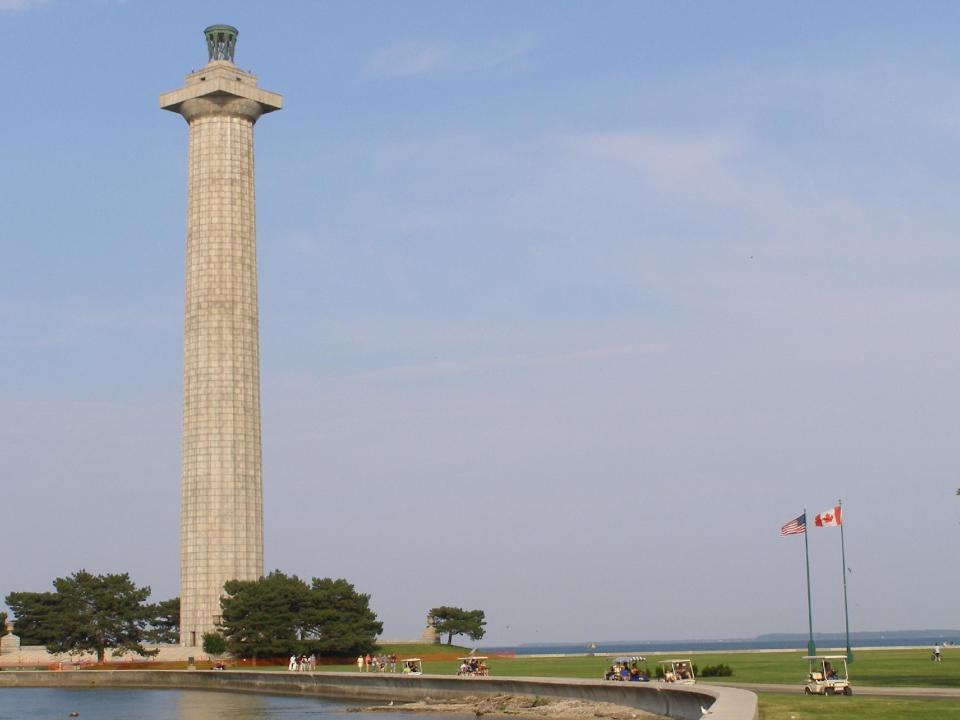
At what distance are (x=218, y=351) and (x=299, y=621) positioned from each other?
2398cm

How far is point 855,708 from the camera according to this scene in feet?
115

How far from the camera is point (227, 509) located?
10331cm

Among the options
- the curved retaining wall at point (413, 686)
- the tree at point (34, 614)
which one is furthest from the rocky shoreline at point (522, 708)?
the tree at point (34, 614)

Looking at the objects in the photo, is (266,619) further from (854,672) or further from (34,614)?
(854,672)

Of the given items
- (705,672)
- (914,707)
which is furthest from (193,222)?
(914,707)

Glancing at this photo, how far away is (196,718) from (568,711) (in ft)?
54.7

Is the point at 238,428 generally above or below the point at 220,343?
below

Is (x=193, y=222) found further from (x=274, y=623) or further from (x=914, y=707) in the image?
(x=914, y=707)

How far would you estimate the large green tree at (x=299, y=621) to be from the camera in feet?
300

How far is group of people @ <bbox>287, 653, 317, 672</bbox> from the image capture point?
78312 mm

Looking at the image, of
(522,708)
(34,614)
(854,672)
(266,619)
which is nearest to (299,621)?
(266,619)

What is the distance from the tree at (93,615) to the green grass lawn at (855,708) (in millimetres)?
72517

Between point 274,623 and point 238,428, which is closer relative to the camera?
point 274,623

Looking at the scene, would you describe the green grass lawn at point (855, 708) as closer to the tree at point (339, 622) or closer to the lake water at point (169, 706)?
the lake water at point (169, 706)
